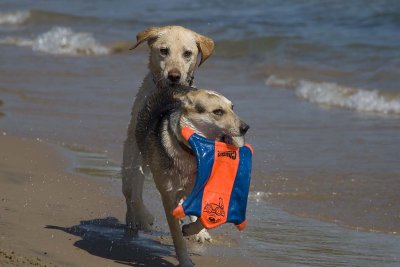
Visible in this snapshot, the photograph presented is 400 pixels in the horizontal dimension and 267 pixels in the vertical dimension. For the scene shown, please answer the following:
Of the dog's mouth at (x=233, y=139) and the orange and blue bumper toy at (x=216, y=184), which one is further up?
the dog's mouth at (x=233, y=139)

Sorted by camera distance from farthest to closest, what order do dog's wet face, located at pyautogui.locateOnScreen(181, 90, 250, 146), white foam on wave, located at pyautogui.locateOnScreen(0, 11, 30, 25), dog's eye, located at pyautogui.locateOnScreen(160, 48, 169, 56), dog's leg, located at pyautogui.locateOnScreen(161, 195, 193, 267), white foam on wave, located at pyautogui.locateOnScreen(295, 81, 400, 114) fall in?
white foam on wave, located at pyautogui.locateOnScreen(0, 11, 30, 25)
white foam on wave, located at pyautogui.locateOnScreen(295, 81, 400, 114)
dog's eye, located at pyautogui.locateOnScreen(160, 48, 169, 56)
dog's leg, located at pyautogui.locateOnScreen(161, 195, 193, 267)
dog's wet face, located at pyautogui.locateOnScreen(181, 90, 250, 146)

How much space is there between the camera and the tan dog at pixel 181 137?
5520 mm

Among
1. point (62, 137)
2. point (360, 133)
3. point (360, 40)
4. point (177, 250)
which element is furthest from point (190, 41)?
point (360, 40)

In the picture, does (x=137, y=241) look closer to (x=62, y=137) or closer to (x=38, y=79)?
(x=62, y=137)

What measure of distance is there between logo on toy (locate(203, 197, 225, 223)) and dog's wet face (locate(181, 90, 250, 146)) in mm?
434

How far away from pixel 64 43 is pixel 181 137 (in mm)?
13140

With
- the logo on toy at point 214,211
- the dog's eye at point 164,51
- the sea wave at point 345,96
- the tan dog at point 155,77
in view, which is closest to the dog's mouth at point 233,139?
the logo on toy at point 214,211

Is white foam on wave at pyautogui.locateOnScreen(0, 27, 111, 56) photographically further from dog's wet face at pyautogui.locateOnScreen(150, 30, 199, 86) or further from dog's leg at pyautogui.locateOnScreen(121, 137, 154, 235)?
dog's leg at pyautogui.locateOnScreen(121, 137, 154, 235)

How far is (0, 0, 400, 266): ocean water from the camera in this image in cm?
709

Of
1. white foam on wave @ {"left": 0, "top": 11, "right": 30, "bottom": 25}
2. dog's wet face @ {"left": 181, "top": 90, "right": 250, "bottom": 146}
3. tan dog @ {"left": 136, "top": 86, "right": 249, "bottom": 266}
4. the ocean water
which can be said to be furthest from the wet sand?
white foam on wave @ {"left": 0, "top": 11, "right": 30, "bottom": 25}

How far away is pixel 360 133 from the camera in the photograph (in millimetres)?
10328

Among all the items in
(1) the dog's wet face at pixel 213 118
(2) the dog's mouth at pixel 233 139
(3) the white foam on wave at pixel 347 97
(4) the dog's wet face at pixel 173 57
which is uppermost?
(4) the dog's wet face at pixel 173 57

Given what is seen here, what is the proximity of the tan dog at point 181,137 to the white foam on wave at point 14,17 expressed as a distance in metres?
16.8

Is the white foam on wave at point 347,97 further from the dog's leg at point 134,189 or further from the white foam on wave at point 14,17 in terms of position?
the white foam on wave at point 14,17
